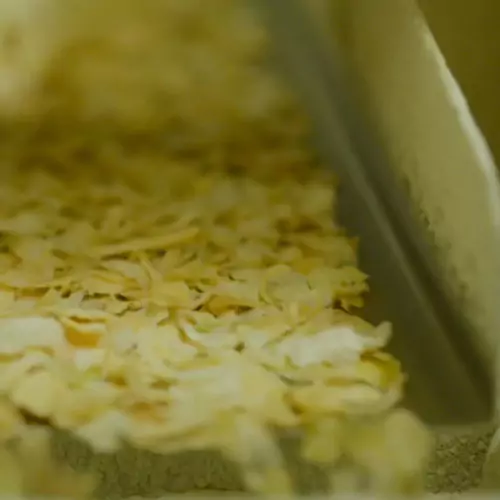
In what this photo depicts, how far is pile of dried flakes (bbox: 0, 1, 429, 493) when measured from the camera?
0.62 meters

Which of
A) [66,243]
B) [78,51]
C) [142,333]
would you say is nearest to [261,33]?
[78,51]

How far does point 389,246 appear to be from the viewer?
866mm

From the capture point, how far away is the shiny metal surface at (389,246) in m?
0.68

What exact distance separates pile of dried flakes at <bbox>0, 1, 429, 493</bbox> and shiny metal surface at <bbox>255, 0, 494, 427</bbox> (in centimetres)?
2

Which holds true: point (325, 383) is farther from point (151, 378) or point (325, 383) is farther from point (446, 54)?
point (446, 54)

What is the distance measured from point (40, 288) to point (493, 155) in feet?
1.44

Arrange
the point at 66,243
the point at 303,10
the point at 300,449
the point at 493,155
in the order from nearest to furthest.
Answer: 1. the point at 300,449
2. the point at 493,155
3. the point at 66,243
4. the point at 303,10

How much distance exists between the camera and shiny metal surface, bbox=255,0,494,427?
0.68 meters

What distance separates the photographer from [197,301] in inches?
32.2

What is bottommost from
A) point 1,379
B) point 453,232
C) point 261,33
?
point 1,379

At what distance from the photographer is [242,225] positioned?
94 centimetres

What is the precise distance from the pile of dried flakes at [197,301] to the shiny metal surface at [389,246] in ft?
0.07

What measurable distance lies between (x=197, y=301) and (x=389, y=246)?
0.20 metres

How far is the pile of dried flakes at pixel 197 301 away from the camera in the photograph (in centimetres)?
62
